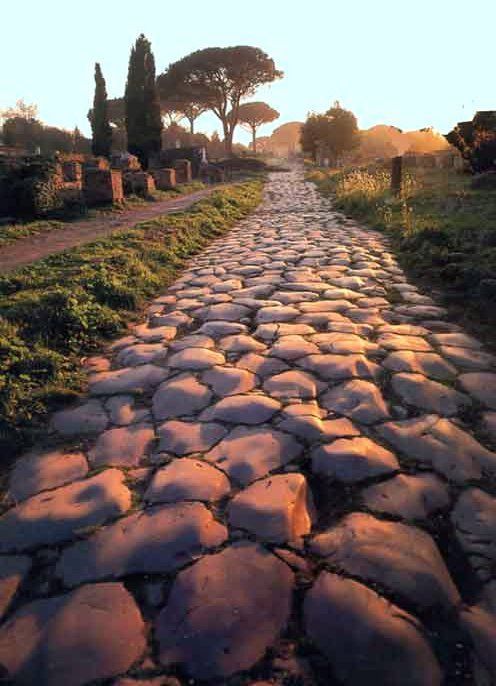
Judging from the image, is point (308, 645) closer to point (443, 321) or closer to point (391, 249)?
point (443, 321)

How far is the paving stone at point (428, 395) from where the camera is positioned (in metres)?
2.39

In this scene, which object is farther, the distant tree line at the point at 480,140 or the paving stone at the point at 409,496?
the distant tree line at the point at 480,140

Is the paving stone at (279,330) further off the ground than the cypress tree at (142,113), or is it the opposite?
the cypress tree at (142,113)

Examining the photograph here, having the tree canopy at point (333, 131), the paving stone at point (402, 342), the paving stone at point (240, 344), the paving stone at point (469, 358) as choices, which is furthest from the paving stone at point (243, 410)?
the tree canopy at point (333, 131)

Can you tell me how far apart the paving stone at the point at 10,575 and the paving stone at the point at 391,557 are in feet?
3.17

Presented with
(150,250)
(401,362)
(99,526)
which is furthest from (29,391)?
(150,250)

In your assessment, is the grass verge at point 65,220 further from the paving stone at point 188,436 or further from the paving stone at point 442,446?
the paving stone at point 442,446

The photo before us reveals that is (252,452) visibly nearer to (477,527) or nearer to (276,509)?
(276,509)

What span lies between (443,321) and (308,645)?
9.54 feet

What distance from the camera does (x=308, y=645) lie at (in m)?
1.29

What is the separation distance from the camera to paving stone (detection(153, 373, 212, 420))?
248 cm

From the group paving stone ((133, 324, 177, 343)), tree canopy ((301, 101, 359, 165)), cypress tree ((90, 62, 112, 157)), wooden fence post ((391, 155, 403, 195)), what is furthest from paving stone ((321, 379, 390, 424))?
tree canopy ((301, 101, 359, 165))

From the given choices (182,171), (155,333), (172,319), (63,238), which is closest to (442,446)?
(155,333)

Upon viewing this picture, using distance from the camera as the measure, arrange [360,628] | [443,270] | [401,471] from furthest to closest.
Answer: [443,270], [401,471], [360,628]
